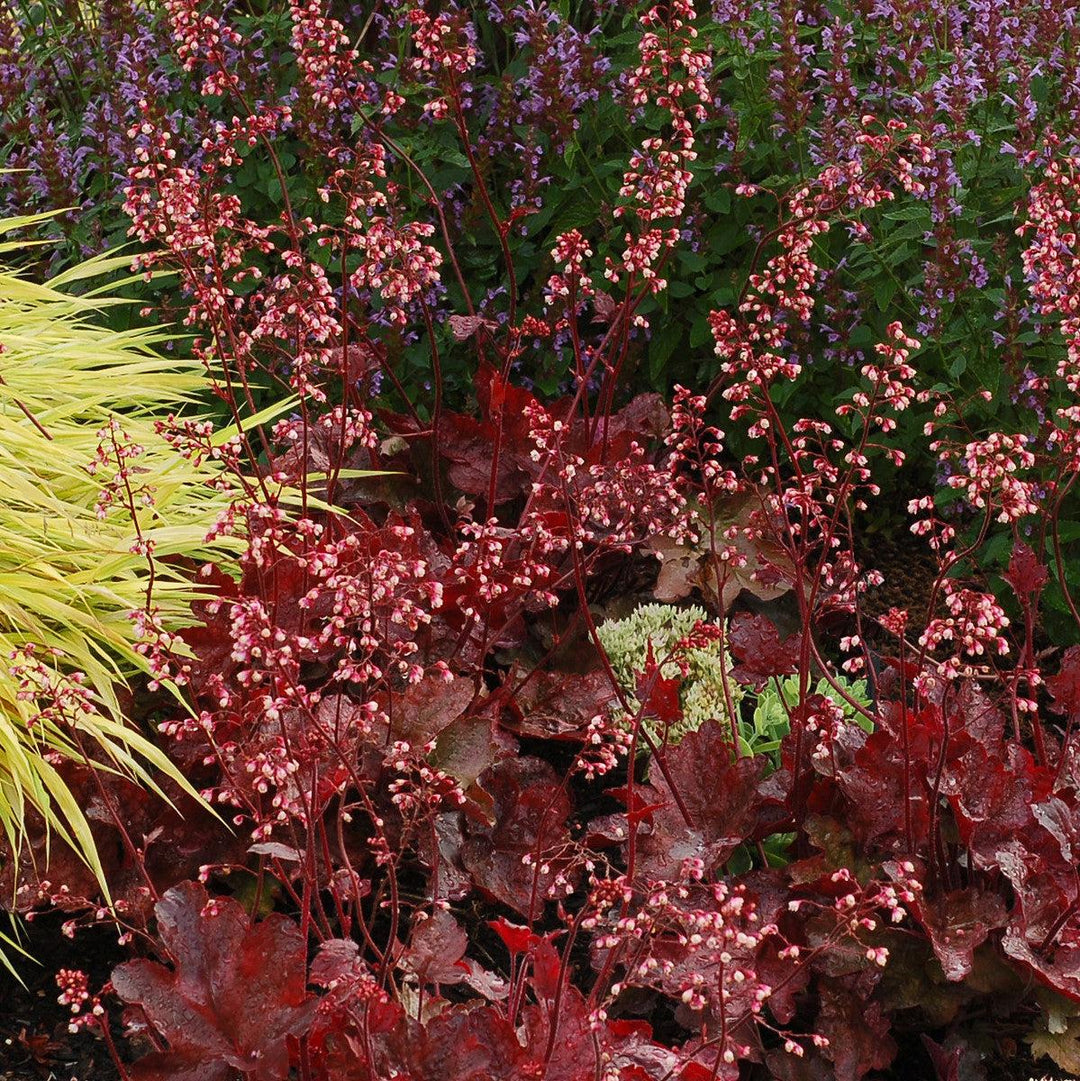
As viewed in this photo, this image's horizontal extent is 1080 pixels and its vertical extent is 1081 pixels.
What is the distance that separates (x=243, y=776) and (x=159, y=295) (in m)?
2.45

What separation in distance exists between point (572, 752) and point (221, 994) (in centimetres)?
137

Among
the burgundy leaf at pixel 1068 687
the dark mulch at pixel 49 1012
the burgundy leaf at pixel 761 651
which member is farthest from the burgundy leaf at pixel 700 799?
the dark mulch at pixel 49 1012

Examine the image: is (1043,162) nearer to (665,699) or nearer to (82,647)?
(665,699)

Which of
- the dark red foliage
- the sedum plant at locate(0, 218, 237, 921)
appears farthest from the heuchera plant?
the sedum plant at locate(0, 218, 237, 921)

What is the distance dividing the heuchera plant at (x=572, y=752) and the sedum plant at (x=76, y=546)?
0.38ft

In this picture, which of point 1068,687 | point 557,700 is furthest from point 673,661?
point 1068,687

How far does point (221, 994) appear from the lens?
81.7 inches

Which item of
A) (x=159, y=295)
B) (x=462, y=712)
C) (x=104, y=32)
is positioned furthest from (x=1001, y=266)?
(x=104, y=32)

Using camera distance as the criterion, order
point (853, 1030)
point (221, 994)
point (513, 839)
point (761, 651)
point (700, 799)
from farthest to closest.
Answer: point (761, 651) < point (513, 839) < point (700, 799) < point (853, 1030) < point (221, 994)

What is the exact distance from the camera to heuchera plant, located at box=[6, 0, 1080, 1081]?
2.07m

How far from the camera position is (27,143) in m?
4.89

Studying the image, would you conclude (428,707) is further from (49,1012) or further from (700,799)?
(49,1012)

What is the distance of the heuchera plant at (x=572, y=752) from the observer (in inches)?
81.4

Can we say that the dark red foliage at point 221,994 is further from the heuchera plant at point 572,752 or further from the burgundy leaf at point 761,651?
the burgundy leaf at point 761,651
